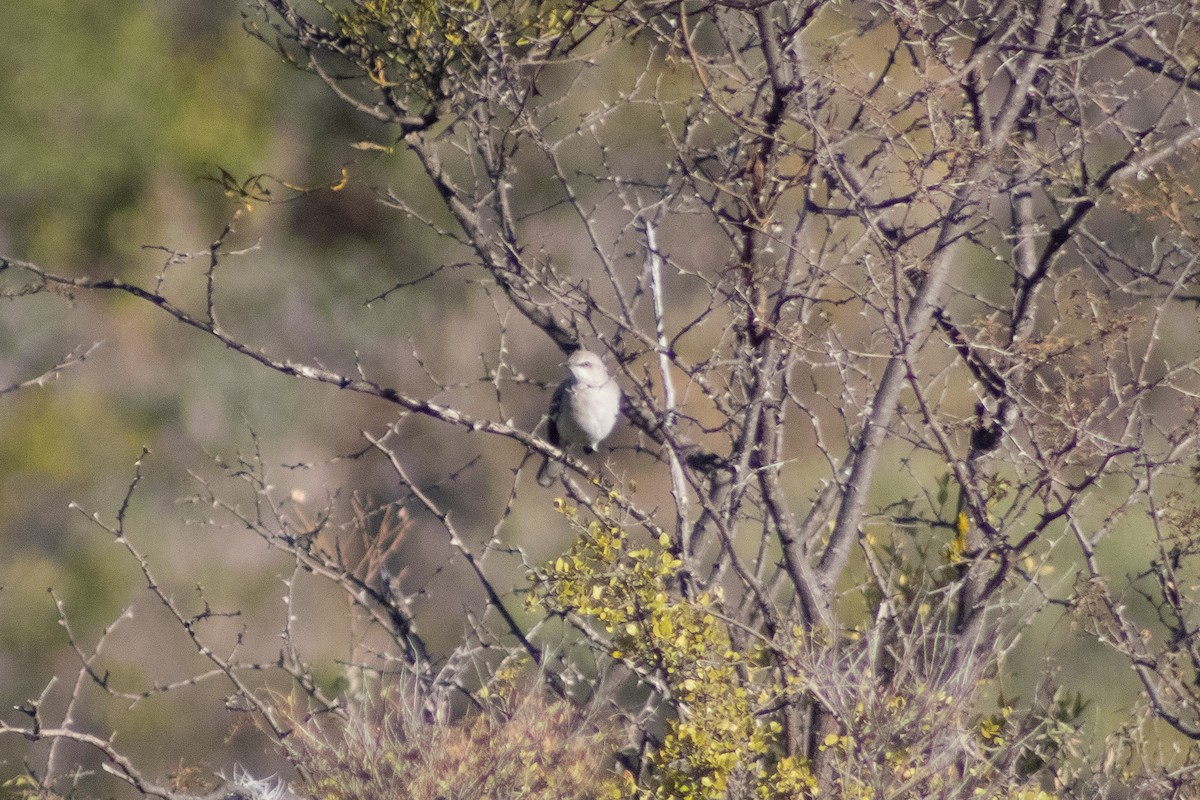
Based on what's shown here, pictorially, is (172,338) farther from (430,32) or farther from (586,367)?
(430,32)

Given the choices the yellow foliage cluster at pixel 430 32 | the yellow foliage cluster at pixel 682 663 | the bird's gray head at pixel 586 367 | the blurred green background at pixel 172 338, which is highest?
the blurred green background at pixel 172 338

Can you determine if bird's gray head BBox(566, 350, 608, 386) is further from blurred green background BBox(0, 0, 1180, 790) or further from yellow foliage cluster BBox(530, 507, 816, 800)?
blurred green background BBox(0, 0, 1180, 790)

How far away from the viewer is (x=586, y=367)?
5379 mm

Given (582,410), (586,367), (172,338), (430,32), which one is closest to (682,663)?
(430,32)

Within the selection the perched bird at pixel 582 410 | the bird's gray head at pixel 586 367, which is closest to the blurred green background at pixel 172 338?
the perched bird at pixel 582 410

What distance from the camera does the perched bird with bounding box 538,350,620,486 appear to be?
17.9ft

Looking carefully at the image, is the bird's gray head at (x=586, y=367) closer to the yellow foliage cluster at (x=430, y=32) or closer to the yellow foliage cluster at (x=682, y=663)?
the yellow foliage cluster at (x=430, y=32)

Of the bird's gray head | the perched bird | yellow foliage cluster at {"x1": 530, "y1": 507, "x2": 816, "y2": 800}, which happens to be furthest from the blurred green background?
yellow foliage cluster at {"x1": 530, "y1": 507, "x2": 816, "y2": 800}

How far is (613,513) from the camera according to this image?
133 inches

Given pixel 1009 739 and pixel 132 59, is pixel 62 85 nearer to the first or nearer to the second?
pixel 132 59

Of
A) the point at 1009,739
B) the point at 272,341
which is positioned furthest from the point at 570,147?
the point at 1009,739

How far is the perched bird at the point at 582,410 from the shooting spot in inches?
215

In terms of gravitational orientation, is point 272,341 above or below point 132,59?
below

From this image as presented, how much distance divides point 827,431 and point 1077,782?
729 cm
